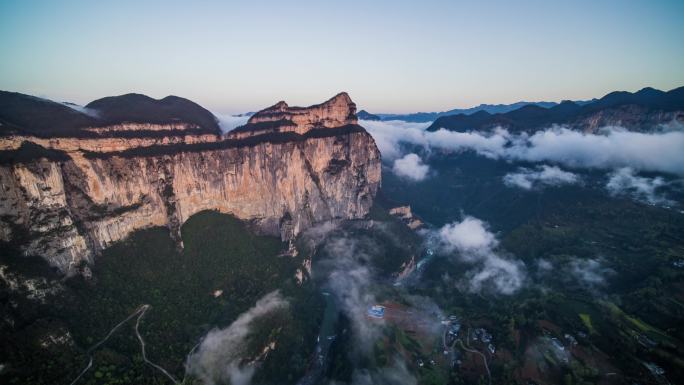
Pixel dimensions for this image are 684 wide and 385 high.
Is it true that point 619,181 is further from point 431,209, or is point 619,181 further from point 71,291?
point 71,291

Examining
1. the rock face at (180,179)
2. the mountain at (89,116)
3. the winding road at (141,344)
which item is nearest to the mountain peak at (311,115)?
the rock face at (180,179)

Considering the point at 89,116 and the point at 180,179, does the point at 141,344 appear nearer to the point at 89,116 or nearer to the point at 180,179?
the point at 180,179

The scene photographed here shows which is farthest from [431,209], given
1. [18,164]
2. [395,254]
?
[18,164]

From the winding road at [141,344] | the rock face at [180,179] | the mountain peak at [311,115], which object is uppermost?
the mountain peak at [311,115]

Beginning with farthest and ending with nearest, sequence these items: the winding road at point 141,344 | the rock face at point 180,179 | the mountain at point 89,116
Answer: the mountain at point 89,116 < the rock face at point 180,179 < the winding road at point 141,344

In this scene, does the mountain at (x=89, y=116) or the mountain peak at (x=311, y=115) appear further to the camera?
the mountain peak at (x=311, y=115)

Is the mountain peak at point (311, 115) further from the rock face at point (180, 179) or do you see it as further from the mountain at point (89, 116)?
the mountain at point (89, 116)

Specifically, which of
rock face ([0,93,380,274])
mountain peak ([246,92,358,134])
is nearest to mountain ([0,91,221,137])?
rock face ([0,93,380,274])
